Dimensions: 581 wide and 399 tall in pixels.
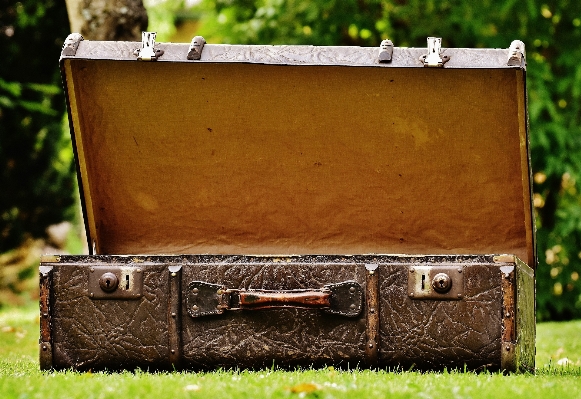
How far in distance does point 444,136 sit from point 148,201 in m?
1.50

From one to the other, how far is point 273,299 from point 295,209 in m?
0.95

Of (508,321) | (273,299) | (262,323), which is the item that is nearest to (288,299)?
(273,299)

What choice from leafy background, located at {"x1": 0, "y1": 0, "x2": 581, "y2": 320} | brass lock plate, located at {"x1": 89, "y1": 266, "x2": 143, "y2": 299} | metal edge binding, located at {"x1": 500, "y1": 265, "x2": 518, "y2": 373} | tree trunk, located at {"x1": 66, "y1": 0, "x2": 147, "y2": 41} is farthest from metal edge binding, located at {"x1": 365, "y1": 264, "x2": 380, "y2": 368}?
leafy background, located at {"x1": 0, "y1": 0, "x2": 581, "y2": 320}

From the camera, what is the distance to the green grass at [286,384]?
2447 mm

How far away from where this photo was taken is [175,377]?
289cm

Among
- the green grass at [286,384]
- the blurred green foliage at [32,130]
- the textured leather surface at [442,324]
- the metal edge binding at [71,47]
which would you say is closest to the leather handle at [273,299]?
the textured leather surface at [442,324]

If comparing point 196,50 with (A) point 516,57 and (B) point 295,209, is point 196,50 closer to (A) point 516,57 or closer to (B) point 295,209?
(B) point 295,209

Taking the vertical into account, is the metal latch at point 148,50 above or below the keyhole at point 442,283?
above

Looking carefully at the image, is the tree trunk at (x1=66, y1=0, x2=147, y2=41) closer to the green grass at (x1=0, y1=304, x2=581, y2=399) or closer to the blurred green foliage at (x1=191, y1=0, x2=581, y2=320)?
the green grass at (x1=0, y1=304, x2=581, y2=399)

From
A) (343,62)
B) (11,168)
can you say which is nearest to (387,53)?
(343,62)

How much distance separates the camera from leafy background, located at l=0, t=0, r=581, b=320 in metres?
7.58

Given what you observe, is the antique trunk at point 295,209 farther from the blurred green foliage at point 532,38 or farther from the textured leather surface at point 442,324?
the blurred green foliage at point 532,38

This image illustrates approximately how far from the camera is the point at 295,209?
13.1 ft

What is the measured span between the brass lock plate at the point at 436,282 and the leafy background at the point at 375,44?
455cm
